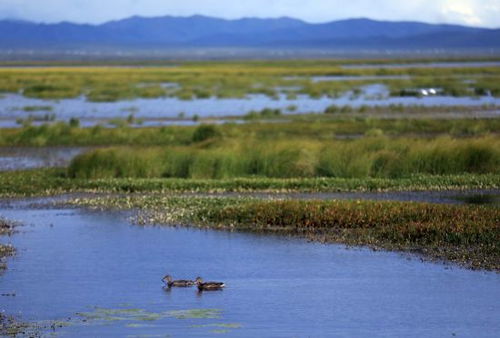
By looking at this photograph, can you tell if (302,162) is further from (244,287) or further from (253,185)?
(244,287)

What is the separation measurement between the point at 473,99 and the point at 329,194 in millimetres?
38771

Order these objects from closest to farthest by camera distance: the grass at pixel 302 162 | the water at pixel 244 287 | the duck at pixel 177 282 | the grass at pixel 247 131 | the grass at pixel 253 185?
1. the water at pixel 244 287
2. the duck at pixel 177 282
3. the grass at pixel 253 185
4. the grass at pixel 302 162
5. the grass at pixel 247 131

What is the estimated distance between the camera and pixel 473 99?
202 feet

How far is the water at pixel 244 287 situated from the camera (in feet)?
44.7

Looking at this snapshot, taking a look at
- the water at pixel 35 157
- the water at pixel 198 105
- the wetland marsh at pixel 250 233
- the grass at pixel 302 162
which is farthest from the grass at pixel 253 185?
the water at pixel 198 105

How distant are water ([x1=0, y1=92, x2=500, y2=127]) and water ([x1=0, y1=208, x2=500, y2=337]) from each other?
29888mm

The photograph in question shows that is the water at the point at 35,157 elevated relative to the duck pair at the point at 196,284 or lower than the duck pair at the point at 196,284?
lower

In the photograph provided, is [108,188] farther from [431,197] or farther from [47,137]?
[47,137]

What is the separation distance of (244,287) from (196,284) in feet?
2.48

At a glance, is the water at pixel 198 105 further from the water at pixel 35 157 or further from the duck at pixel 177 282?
the duck at pixel 177 282

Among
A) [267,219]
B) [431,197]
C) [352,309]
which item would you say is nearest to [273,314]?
[352,309]

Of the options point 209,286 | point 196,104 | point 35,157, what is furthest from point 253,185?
point 196,104

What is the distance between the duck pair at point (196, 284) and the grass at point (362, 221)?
429 cm

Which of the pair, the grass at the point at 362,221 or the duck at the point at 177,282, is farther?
the grass at the point at 362,221
